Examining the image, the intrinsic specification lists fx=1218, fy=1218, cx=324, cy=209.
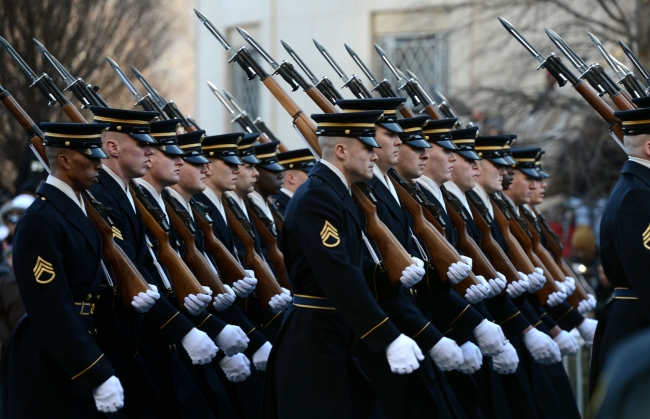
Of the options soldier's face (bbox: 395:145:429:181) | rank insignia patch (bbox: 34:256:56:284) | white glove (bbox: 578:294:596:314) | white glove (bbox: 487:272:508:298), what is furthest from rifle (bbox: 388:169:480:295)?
white glove (bbox: 578:294:596:314)

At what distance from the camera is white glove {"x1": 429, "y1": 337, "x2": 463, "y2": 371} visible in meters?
5.74

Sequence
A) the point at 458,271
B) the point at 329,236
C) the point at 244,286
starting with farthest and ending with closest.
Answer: the point at 244,286 → the point at 458,271 → the point at 329,236

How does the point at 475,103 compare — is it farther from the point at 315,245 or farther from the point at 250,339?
the point at 315,245

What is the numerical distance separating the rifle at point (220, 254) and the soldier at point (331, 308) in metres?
1.55

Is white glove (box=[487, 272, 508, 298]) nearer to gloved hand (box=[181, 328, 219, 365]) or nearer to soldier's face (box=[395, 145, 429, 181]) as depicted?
soldier's face (box=[395, 145, 429, 181])

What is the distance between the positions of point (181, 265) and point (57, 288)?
1249 millimetres

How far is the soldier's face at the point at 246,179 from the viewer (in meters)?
8.14

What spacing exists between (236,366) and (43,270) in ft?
5.73

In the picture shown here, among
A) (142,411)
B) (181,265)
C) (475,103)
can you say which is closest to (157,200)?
(181,265)

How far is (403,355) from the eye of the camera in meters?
5.32

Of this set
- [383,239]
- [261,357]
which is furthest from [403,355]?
[261,357]

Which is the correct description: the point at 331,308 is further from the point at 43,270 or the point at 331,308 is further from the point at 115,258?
the point at 43,270

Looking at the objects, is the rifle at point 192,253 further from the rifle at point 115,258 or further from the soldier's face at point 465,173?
the soldier's face at point 465,173

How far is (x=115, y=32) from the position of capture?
1991 cm
